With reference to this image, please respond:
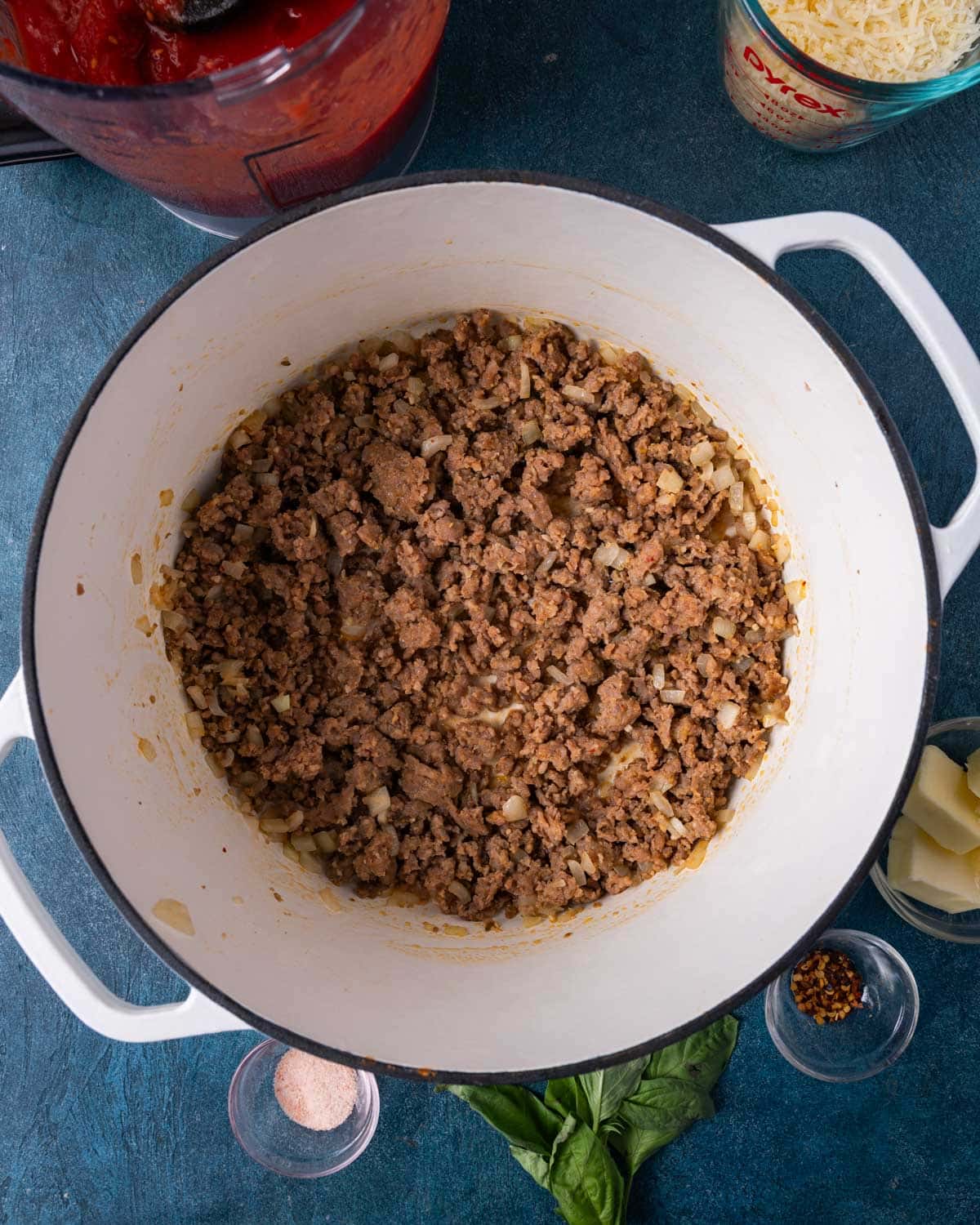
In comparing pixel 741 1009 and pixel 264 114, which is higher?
pixel 264 114

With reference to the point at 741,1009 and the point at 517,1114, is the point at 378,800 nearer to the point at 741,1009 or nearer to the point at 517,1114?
the point at 517,1114

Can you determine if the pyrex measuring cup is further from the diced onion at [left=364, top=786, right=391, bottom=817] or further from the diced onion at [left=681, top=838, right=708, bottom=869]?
the diced onion at [left=364, top=786, right=391, bottom=817]

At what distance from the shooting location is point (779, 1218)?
1825 mm

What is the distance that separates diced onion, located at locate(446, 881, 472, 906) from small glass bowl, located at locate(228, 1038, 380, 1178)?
47cm

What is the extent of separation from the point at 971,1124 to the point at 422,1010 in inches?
41.5

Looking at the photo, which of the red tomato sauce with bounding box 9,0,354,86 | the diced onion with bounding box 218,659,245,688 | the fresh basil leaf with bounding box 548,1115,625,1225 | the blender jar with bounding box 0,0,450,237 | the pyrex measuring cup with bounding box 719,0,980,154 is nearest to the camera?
the blender jar with bounding box 0,0,450,237

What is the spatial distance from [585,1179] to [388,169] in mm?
1712

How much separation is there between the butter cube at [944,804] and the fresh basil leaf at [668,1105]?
1.93 feet

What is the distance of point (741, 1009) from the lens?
5.93ft

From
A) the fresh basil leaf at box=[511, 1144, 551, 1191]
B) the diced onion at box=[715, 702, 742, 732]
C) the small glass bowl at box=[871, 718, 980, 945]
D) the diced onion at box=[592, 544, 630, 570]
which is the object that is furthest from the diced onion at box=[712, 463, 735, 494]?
the fresh basil leaf at box=[511, 1144, 551, 1191]

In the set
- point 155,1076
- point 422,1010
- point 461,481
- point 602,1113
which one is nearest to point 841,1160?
point 602,1113

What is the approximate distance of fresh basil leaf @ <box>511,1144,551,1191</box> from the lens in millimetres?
1761

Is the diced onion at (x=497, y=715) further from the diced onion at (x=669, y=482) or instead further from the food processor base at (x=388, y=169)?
the food processor base at (x=388, y=169)

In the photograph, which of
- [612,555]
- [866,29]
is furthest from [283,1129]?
[866,29]
